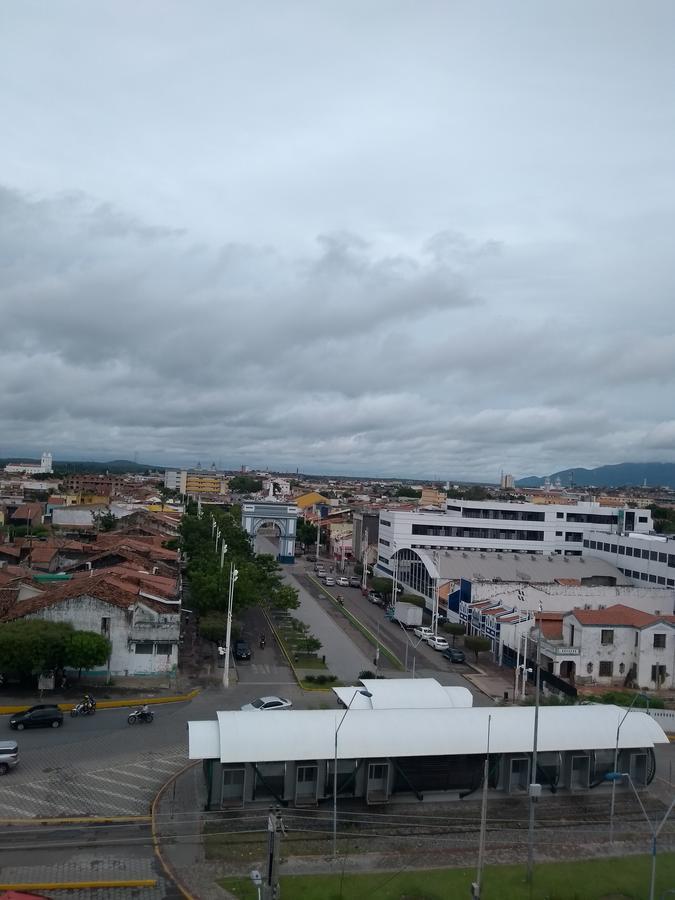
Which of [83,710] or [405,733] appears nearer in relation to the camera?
[405,733]

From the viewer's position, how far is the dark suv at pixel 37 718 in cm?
2533

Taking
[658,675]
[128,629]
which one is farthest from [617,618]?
[128,629]

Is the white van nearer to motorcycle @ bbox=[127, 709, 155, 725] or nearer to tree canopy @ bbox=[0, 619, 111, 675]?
motorcycle @ bbox=[127, 709, 155, 725]

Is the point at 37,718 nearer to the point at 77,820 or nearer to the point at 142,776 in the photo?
the point at 142,776

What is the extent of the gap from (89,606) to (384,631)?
67.7 ft

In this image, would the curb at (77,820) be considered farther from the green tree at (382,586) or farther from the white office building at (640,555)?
the white office building at (640,555)

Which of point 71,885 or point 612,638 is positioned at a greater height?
point 612,638

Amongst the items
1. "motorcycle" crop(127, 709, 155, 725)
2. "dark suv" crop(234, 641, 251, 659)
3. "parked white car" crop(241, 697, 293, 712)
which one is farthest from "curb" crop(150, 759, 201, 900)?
"dark suv" crop(234, 641, 251, 659)

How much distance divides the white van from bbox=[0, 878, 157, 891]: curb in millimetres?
6377

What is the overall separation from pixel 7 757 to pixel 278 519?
5819cm

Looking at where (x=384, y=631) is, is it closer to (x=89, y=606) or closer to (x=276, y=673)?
(x=276, y=673)

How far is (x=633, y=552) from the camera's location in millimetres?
58344

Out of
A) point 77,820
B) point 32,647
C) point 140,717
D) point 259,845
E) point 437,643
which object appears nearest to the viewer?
point 259,845

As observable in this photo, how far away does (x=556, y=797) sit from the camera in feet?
72.1
